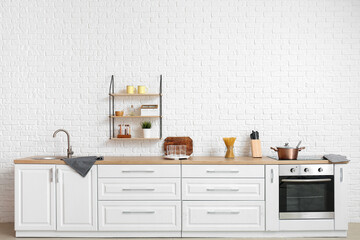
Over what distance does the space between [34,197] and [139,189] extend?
49.5 inches

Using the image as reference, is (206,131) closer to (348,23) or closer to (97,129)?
(97,129)

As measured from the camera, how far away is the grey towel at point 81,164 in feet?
12.4

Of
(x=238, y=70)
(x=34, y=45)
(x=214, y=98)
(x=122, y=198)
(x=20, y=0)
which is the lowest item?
(x=122, y=198)

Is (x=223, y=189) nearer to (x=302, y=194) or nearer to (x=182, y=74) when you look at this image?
(x=302, y=194)

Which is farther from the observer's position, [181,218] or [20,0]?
[20,0]

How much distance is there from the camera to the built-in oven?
149 inches

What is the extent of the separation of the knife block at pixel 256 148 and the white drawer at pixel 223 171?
0.44m

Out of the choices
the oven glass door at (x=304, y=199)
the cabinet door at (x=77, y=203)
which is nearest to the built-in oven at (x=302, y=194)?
the oven glass door at (x=304, y=199)

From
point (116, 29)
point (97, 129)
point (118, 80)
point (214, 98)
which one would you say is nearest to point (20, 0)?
point (116, 29)

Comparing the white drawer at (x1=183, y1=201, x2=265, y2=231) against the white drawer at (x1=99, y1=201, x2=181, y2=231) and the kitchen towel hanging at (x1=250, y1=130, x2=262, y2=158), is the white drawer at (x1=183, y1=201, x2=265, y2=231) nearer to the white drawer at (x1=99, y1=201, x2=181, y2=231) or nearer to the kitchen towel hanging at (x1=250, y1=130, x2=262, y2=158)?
the white drawer at (x1=99, y1=201, x2=181, y2=231)

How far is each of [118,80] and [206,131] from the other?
4.71 feet

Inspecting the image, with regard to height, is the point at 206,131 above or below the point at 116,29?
below

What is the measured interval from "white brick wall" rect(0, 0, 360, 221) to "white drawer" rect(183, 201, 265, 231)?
93 cm

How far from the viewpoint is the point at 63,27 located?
4.49 meters
